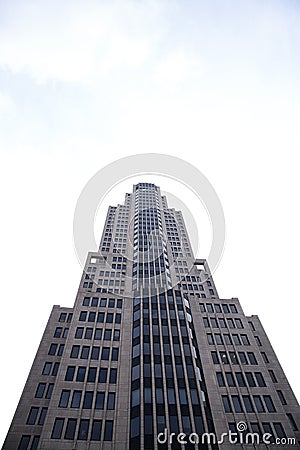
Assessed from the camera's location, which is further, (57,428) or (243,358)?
(243,358)

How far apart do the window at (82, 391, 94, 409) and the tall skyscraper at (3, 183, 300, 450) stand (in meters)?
0.14

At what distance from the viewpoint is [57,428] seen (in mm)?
34625

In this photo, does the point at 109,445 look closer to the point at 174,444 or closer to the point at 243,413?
the point at 174,444

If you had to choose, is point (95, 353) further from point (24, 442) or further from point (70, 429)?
point (24, 442)

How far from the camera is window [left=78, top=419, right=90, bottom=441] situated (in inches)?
1345

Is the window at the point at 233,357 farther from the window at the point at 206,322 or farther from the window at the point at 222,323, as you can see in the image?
the window at the point at 206,322

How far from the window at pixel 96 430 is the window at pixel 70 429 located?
2.37 m

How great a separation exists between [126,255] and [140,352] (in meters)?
30.4

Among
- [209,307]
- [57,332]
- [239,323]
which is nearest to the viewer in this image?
[57,332]

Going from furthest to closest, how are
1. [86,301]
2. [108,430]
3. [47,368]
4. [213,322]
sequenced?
[86,301]
[213,322]
[47,368]
[108,430]

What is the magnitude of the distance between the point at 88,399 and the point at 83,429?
3768 mm

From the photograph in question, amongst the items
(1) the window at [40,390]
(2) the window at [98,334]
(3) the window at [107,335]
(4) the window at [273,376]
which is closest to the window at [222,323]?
(4) the window at [273,376]

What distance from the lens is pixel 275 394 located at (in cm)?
4088

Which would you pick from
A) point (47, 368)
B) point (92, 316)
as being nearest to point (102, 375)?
point (47, 368)
